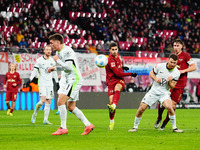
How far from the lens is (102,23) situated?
33.9 metres

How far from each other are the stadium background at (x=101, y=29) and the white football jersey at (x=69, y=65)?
13.5m

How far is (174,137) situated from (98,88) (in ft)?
53.8

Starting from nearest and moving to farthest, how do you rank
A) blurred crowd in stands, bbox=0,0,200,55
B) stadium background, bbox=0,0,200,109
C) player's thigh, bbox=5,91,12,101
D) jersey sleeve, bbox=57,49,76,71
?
jersey sleeve, bbox=57,49,76,71
player's thigh, bbox=5,91,12,101
stadium background, bbox=0,0,200,109
blurred crowd in stands, bbox=0,0,200,55

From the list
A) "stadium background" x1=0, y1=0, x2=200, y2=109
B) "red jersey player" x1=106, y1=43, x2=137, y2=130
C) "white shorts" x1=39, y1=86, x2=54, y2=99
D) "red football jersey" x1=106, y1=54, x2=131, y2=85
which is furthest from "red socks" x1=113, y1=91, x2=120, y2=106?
"stadium background" x1=0, y1=0, x2=200, y2=109

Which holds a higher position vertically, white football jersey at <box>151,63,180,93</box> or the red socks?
white football jersey at <box>151,63,180,93</box>

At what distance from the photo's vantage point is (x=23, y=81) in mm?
23875

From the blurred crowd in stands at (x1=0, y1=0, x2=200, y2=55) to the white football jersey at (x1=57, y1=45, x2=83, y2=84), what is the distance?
44.7ft

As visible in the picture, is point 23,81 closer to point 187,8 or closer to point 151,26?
point 151,26

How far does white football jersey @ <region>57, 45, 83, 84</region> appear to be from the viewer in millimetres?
9773

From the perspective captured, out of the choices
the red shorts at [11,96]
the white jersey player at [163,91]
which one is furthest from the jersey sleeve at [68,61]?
the red shorts at [11,96]

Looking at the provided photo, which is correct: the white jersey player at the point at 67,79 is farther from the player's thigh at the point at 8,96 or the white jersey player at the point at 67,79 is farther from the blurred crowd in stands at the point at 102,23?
the blurred crowd in stands at the point at 102,23

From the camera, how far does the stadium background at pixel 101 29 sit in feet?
84.7

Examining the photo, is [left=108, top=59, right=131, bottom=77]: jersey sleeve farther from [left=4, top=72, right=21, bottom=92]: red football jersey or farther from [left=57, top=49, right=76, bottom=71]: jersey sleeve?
[left=4, top=72, right=21, bottom=92]: red football jersey

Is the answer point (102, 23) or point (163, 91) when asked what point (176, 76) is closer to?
point (163, 91)
